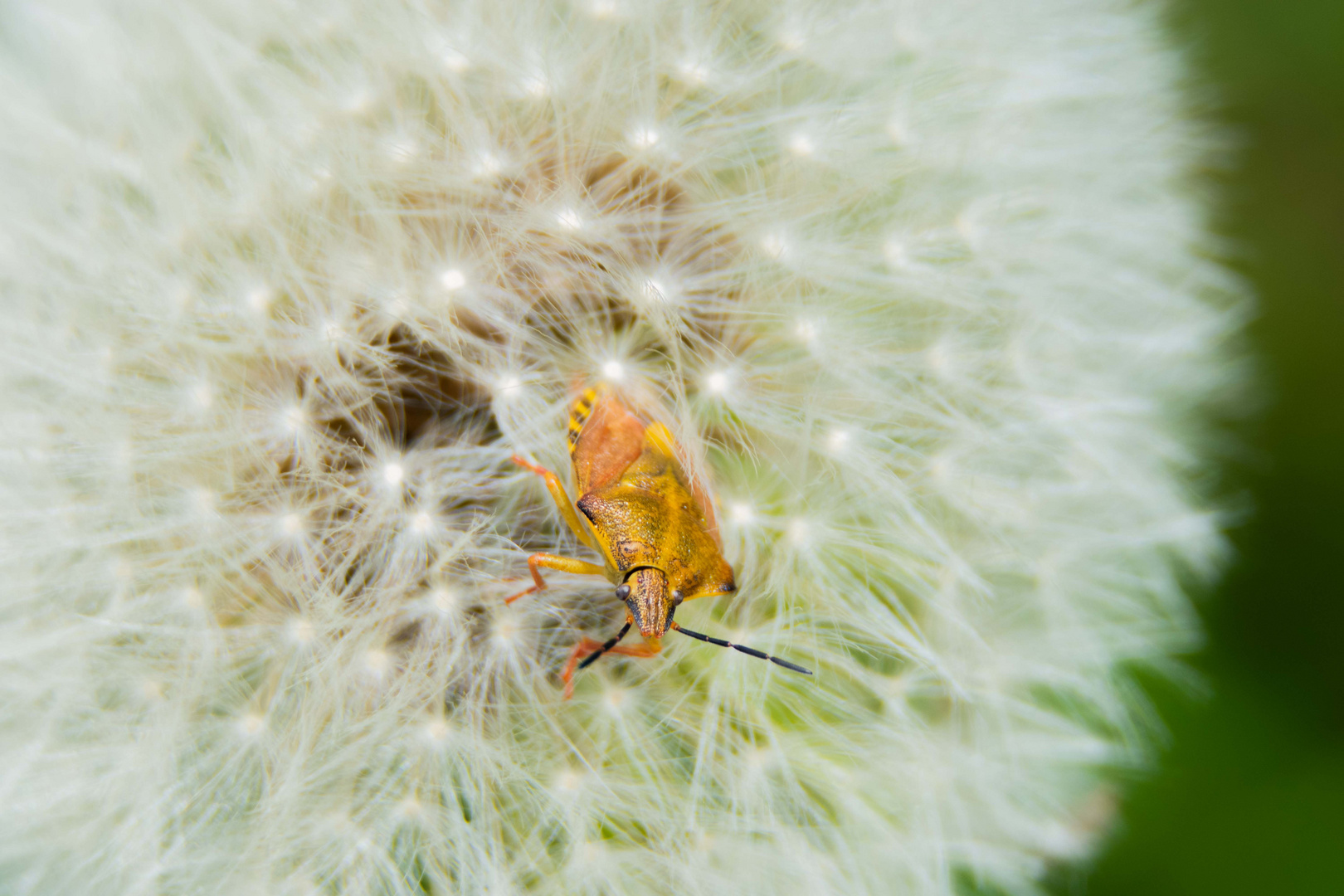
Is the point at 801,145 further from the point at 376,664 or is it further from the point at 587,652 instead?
the point at 376,664

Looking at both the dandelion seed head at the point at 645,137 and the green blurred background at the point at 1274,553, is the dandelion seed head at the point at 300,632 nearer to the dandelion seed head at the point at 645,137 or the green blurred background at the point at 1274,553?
the dandelion seed head at the point at 645,137

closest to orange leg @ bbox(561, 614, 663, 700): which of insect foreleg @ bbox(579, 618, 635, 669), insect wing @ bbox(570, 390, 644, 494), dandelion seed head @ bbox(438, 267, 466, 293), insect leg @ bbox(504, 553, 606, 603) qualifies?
insect foreleg @ bbox(579, 618, 635, 669)

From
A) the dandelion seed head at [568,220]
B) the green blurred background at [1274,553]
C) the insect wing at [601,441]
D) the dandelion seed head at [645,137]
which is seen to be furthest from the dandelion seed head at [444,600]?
the green blurred background at [1274,553]

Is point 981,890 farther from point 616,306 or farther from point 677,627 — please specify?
point 616,306

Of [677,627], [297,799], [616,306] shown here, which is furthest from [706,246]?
[297,799]

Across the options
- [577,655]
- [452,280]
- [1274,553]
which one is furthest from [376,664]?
[1274,553]

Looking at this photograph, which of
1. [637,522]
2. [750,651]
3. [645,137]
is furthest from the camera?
[645,137]
